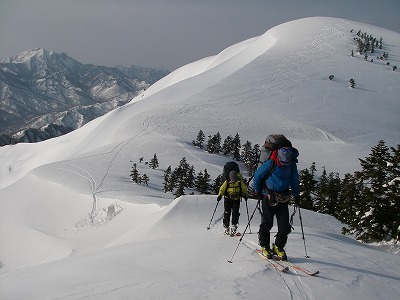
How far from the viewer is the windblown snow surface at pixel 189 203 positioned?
24.5 feet

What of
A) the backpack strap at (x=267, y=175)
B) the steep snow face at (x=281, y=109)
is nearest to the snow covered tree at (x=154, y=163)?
the steep snow face at (x=281, y=109)

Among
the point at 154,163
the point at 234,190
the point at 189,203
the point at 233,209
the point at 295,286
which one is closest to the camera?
the point at 295,286

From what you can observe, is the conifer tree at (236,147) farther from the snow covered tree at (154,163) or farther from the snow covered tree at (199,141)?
the snow covered tree at (154,163)

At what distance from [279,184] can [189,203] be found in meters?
10.8

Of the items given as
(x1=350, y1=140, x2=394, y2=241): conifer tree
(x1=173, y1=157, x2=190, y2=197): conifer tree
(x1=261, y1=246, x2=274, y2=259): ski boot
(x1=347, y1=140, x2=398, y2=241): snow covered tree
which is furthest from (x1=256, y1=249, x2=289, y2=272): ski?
(x1=173, y1=157, x2=190, y2=197): conifer tree

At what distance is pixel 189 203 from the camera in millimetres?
18438

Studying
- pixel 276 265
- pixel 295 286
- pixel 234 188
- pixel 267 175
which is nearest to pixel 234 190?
pixel 234 188

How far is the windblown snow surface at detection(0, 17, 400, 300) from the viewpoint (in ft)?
24.5

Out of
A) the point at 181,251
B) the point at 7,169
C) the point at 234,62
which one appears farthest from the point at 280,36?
the point at 181,251

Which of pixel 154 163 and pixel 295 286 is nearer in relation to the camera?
pixel 295 286

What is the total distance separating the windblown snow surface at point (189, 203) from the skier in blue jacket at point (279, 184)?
3.49 ft

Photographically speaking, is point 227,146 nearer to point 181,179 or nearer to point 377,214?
point 181,179

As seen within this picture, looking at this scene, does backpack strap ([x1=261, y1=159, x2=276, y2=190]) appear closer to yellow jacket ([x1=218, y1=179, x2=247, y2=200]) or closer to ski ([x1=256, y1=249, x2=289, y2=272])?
ski ([x1=256, y1=249, x2=289, y2=272])

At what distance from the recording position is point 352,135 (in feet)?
269
